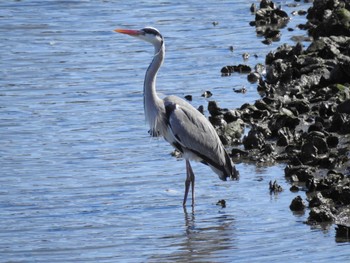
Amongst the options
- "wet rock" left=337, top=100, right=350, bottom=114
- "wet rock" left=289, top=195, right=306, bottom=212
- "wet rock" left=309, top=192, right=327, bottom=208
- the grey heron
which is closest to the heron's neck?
Answer: the grey heron

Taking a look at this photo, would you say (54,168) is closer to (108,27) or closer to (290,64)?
(290,64)

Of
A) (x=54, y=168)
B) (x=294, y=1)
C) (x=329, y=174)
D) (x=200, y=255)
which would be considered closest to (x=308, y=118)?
(x=329, y=174)

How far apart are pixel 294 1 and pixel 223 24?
2.85 m

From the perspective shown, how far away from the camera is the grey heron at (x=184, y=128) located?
12.2m

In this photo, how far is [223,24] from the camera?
22.1 metres

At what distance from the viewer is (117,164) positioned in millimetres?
13266

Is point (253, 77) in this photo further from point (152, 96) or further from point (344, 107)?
point (152, 96)

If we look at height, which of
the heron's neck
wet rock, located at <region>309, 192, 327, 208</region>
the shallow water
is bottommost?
the shallow water

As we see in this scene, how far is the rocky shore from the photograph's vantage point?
36.6ft

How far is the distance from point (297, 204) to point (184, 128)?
2.12m

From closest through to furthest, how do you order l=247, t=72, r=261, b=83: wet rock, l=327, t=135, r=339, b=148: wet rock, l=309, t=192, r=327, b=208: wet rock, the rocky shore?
1. l=309, t=192, r=327, b=208: wet rock
2. the rocky shore
3. l=327, t=135, r=339, b=148: wet rock
4. l=247, t=72, r=261, b=83: wet rock

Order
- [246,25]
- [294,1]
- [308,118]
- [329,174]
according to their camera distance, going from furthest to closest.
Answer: [294,1] → [246,25] → [308,118] → [329,174]

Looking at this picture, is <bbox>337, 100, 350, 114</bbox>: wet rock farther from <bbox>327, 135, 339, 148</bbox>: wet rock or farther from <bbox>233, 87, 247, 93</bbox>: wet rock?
<bbox>233, 87, 247, 93</bbox>: wet rock

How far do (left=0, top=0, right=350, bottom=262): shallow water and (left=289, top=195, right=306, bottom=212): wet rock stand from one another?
0.12 meters
